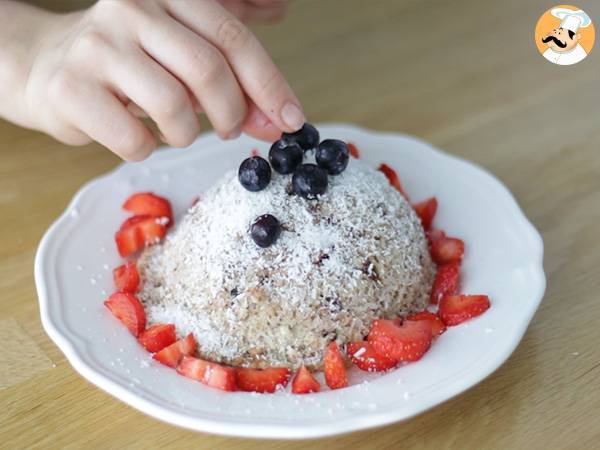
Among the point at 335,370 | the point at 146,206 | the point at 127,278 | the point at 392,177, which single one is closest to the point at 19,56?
the point at 146,206

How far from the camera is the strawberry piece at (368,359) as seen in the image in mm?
1145

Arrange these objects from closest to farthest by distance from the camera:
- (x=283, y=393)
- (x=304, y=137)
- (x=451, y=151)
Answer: (x=283, y=393) < (x=304, y=137) < (x=451, y=151)

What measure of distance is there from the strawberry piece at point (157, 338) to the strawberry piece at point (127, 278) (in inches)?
4.8

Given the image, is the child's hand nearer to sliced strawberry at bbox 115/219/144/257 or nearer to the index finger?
the index finger

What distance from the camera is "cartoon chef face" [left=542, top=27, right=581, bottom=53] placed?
151 cm

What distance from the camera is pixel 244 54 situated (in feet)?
4.22

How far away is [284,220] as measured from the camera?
1.25 metres

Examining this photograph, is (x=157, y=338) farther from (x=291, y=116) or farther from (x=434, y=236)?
(x=434, y=236)

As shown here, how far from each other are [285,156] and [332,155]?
76mm

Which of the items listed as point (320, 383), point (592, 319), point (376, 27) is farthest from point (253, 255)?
point (376, 27)

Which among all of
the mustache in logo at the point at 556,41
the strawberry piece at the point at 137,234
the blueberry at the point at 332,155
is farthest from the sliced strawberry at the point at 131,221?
the mustache in logo at the point at 556,41

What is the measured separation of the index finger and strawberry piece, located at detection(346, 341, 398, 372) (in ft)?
1.22

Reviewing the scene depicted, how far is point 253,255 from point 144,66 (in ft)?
1.10

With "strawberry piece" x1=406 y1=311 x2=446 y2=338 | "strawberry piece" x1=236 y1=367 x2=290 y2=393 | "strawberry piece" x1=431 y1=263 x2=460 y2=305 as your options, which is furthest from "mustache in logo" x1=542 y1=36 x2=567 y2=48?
"strawberry piece" x1=236 y1=367 x2=290 y2=393
